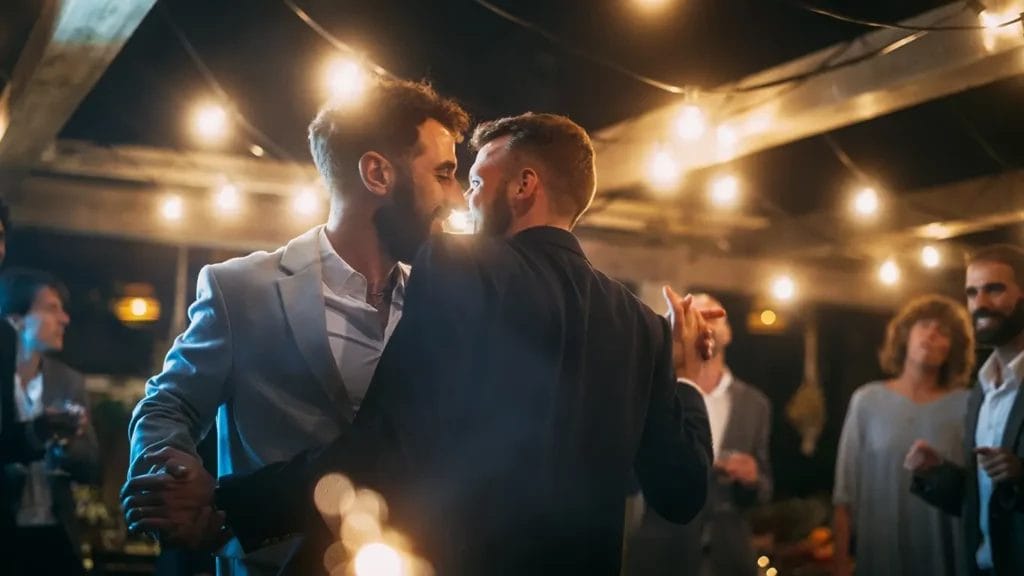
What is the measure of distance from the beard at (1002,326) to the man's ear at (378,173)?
8.57 ft

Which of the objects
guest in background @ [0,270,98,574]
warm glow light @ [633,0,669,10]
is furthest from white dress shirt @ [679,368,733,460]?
guest in background @ [0,270,98,574]

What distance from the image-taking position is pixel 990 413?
155 inches

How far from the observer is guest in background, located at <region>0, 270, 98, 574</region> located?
402 centimetres

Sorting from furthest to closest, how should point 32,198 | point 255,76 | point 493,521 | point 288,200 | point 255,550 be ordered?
point 288,200
point 32,198
point 255,76
point 255,550
point 493,521

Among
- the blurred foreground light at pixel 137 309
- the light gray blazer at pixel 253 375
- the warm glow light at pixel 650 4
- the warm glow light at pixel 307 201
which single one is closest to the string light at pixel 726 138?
the warm glow light at pixel 650 4

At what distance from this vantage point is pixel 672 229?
7254mm

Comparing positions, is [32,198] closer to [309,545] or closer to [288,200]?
[288,200]

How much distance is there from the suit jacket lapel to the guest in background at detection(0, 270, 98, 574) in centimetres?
183

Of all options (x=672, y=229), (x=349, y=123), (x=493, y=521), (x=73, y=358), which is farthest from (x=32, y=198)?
(x=493, y=521)

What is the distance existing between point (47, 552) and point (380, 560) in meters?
2.78

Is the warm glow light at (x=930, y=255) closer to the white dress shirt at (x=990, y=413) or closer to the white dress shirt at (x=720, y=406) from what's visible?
the white dress shirt at (x=720, y=406)

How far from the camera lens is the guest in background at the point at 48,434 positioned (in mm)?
4016

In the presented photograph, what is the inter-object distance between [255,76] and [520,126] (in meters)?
3.75

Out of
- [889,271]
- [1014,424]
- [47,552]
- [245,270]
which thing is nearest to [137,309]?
[47,552]
